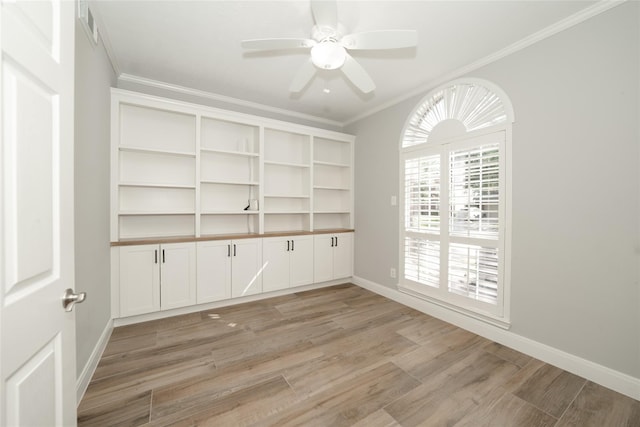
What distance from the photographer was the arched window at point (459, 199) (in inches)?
96.1

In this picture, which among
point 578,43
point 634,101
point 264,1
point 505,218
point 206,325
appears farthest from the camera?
point 206,325

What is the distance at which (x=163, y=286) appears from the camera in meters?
2.83

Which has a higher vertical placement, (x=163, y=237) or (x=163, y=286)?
(x=163, y=237)

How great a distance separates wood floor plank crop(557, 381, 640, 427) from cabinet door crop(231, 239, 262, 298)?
2.93 metres

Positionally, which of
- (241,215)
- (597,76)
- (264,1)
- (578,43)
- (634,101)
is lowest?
(241,215)

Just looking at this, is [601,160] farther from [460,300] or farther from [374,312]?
[374,312]

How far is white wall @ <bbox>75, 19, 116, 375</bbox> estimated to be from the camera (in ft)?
5.63

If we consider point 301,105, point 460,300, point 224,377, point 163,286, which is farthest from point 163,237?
point 460,300

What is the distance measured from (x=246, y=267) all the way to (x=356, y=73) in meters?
2.50

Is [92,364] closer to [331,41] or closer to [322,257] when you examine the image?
[322,257]

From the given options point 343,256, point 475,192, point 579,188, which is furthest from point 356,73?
point 343,256

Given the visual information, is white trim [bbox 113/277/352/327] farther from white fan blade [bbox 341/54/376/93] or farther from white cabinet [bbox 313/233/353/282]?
white fan blade [bbox 341/54/376/93]

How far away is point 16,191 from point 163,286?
95.7 inches

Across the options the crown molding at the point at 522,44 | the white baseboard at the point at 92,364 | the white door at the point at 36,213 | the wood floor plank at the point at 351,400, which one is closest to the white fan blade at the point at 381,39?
the crown molding at the point at 522,44
